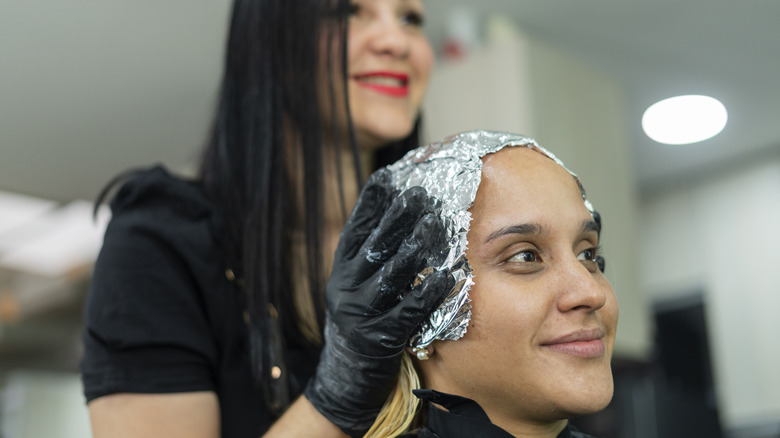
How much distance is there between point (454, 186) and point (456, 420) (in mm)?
290

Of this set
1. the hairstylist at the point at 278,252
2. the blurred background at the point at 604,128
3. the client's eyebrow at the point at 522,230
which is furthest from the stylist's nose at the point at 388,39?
the blurred background at the point at 604,128

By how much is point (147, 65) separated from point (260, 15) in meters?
1.64

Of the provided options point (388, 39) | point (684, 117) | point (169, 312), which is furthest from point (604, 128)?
point (169, 312)

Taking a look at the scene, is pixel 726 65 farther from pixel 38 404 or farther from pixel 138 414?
pixel 38 404

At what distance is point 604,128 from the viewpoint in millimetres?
3039

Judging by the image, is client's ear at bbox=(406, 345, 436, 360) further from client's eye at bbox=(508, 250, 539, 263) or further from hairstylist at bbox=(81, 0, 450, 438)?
client's eye at bbox=(508, 250, 539, 263)

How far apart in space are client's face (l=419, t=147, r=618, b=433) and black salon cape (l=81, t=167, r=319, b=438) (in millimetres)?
316

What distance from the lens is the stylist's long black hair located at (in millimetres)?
1247

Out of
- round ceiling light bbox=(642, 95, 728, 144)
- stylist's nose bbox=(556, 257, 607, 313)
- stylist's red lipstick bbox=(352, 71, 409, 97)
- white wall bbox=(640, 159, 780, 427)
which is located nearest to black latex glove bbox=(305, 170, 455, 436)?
stylist's nose bbox=(556, 257, 607, 313)

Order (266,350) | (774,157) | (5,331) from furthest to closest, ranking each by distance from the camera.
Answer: (5,331) → (774,157) → (266,350)

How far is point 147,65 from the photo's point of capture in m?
2.89

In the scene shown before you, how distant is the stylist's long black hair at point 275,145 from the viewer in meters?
1.25

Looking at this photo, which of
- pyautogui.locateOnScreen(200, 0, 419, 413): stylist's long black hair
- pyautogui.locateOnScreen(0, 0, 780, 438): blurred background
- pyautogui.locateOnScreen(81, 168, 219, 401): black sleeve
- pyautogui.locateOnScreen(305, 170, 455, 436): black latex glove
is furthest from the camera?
pyautogui.locateOnScreen(0, 0, 780, 438): blurred background

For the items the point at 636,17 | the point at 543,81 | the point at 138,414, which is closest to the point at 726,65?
the point at 636,17
